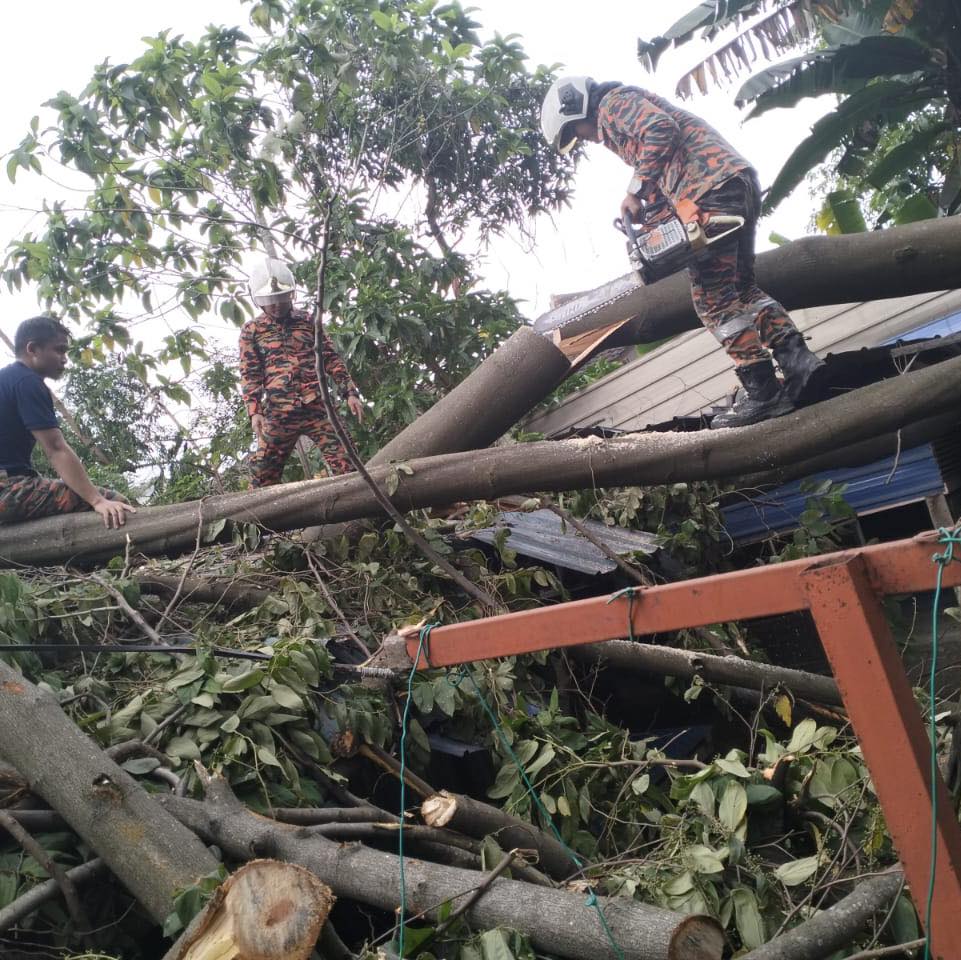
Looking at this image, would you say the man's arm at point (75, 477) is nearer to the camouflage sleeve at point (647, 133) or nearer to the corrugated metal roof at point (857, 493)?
the camouflage sleeve at point (647, 133)

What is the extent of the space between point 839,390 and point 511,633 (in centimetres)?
408

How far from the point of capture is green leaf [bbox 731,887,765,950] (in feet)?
8.16

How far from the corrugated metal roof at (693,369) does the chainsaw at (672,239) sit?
177 cm

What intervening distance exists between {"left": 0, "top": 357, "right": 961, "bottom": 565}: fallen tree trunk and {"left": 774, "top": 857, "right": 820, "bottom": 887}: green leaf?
2099 millimetres

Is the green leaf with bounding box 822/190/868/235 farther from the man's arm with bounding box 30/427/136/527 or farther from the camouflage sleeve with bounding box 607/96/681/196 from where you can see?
the man's arm with bounding box 30/427/136/527

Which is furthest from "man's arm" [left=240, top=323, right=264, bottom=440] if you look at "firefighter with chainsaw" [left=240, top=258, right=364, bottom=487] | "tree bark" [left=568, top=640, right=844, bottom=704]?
"tree bark" [left=568, top=640, right=844, bottom=704]

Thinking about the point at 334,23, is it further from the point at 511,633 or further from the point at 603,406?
the point at 511,633

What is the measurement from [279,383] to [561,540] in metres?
2.01

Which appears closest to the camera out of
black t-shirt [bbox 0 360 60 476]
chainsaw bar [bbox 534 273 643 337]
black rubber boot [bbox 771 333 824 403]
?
black rubber boot [bbox 771 333 824 403]

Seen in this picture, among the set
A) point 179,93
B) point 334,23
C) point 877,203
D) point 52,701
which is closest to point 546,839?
point 52,701

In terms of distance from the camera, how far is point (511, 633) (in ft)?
7.72

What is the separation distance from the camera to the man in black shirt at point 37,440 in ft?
15.7

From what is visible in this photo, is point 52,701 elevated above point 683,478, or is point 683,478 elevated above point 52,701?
point 52,701

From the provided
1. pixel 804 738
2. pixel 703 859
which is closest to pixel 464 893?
pixel 703 859
